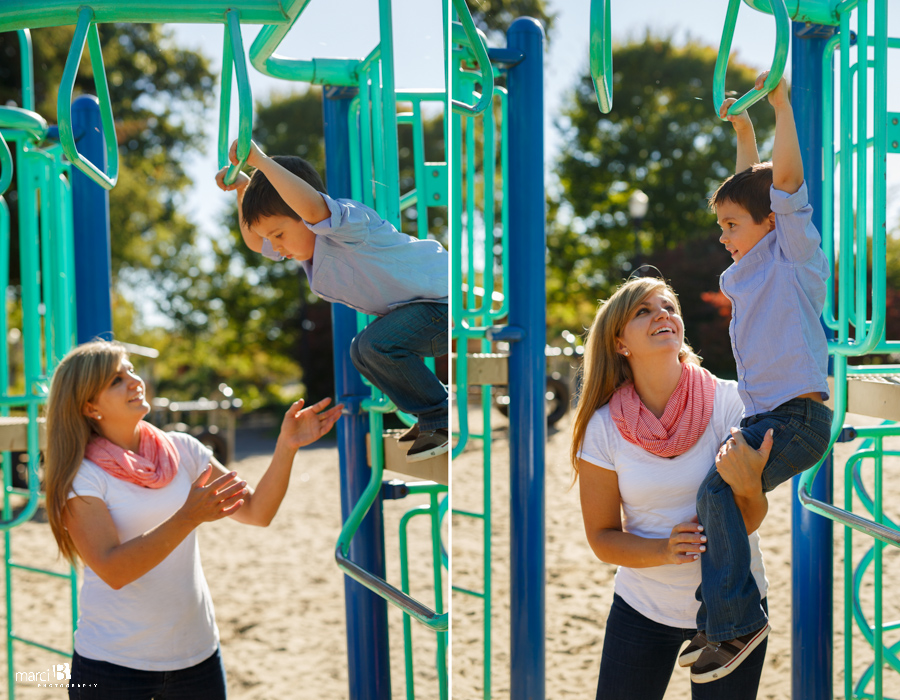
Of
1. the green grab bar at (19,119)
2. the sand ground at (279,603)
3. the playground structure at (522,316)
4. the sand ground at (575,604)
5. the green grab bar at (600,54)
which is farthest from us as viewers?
the sand ground at (279,603)

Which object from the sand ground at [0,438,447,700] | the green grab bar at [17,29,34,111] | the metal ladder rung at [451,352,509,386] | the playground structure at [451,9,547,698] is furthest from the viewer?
the sand ground at [0,438,447,700]

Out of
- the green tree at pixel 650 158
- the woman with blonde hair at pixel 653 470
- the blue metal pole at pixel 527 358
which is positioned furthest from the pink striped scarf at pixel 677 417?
the blue metal pole at pixel 527 358

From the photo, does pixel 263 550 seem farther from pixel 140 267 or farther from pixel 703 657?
pixel 703 657

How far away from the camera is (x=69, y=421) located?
1.14 metres

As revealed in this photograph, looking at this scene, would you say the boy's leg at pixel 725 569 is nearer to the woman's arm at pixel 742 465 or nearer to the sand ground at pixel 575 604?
the woman's arm at pixel 742 465

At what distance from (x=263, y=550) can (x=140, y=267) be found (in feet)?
11.9

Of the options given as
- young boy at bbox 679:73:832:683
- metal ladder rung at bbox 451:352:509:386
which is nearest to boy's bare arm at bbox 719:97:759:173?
young boy at bbox 679:73:832:683

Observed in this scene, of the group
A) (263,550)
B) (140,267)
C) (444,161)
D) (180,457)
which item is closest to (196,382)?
(140,267)

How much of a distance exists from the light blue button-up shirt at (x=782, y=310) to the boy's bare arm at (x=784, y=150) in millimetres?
13

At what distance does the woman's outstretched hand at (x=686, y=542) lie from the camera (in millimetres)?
928

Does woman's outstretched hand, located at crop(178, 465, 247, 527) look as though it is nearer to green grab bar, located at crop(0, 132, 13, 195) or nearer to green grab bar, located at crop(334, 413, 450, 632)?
green grab bar, located at crop(334, 413, 450, 632)

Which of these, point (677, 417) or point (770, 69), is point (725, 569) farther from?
point (770, 69)

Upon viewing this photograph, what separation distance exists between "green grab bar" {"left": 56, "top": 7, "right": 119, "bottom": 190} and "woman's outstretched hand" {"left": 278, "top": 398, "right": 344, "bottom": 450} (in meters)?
0.42

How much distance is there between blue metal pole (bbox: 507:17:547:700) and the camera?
1852 millimetres
